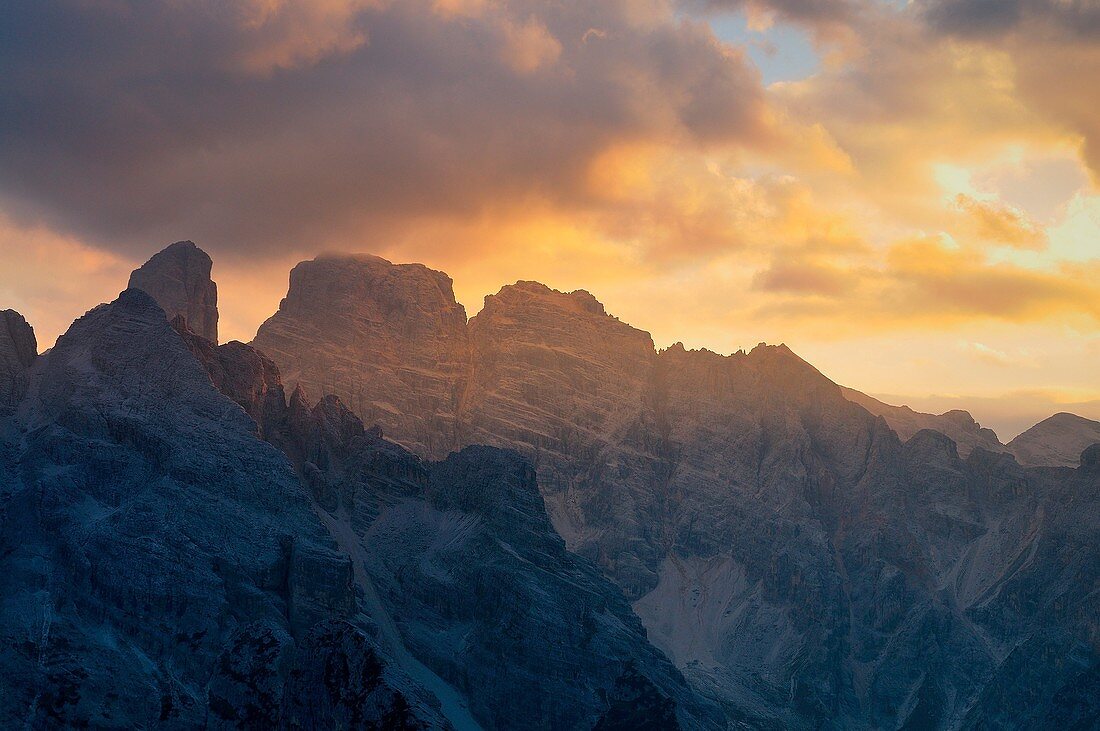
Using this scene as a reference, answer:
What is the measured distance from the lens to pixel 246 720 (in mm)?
171625

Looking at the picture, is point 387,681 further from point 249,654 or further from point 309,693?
point 249,654

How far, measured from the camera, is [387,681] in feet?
526

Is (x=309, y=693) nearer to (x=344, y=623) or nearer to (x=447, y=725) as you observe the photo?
(x=344, y=623)

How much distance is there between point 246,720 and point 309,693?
14.2 m

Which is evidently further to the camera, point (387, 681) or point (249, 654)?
point (249, 654)

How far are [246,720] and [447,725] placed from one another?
70.4 feet

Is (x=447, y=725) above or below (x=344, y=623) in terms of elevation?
below

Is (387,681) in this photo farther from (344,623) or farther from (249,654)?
(249,654)

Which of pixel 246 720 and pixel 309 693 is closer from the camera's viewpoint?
pixel 309 693

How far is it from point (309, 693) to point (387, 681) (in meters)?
8.09

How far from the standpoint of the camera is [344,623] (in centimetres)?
16662

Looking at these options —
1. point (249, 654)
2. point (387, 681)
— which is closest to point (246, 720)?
point (249, 654)

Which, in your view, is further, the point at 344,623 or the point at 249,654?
the point at 249,654

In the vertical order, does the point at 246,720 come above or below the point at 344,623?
below
